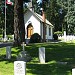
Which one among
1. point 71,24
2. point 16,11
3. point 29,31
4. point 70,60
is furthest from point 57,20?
point 70,60

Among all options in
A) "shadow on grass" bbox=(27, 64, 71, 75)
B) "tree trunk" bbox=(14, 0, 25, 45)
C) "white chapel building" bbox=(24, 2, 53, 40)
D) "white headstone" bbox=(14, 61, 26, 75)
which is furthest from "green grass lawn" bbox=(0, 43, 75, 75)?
"white chapel building" bbox=(24, 2, 53, 40)

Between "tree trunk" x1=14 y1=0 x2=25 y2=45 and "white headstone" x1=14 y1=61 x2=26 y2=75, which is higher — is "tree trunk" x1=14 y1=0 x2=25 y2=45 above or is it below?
above

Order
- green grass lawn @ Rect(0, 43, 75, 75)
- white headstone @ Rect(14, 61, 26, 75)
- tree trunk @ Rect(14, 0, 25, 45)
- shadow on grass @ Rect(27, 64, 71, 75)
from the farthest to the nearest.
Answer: tree trunk @ Rect(14, 0, 25, 45) < green grass lawn @ Rect(0, 43, 75, 75) < shadow on grass @ Rect(27, 64, 71, 75) < white headstone @ Rect(14, 61, 26, 75)

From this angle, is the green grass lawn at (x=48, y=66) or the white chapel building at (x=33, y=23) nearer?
the green grass lawn at (x=48, y=66)

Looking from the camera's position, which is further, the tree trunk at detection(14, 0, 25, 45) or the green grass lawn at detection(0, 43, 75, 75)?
the tree trunk at detection(14, 0, 25, 45)

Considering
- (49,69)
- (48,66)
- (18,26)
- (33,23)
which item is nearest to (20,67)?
(49,69)

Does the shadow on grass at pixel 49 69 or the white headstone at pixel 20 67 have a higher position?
the white headstone at pixel 20 67

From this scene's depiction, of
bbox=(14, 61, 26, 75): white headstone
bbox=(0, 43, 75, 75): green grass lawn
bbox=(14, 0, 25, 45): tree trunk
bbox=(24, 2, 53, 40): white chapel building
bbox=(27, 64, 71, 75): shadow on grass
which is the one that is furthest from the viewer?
bbox=(24, 2, 53, 40): white chapel building

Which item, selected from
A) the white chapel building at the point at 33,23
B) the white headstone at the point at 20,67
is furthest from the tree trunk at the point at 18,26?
the white chapel building at the point at 33,23

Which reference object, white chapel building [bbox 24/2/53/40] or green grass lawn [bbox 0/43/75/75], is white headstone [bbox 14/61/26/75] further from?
white chapel building [bbox 24/2/53/40]

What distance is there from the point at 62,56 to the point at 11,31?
50.0 metres

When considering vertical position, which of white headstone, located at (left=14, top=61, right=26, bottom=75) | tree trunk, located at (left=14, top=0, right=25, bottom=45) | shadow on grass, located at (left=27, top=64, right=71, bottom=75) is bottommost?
shadow on grass, located at (left=27, top=64, right=71, bottom=75)

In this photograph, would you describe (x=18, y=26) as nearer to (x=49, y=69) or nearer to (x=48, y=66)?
(x=48, y=66)

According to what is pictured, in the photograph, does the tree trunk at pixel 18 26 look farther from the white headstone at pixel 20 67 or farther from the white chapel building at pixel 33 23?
the white chapel building at pixel 33 23
